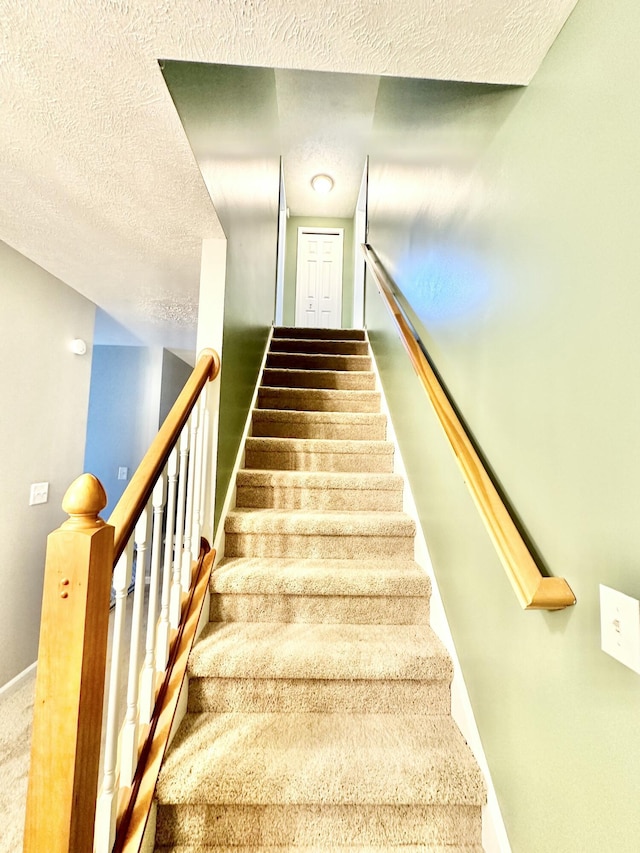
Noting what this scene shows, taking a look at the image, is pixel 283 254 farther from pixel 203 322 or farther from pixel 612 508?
pixel 612 508

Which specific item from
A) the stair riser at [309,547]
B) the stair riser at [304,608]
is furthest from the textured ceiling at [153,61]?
the stair riser at [304,608]

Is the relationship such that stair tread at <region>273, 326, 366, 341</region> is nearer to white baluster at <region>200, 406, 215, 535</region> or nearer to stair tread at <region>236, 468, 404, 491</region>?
stair tread at <region>236, 468, 404, 491</region>

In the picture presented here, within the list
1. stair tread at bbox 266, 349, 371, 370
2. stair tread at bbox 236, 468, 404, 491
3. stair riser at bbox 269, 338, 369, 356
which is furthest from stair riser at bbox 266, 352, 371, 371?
stair tread at bbox 236, 468, 404, 491

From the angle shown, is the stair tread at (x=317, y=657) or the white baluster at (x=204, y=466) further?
the white baluster at (x=204, y=466)

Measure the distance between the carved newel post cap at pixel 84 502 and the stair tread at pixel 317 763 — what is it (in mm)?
771

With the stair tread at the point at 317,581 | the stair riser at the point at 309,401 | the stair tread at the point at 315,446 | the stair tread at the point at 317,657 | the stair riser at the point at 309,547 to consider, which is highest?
the stair riser at the point at 309,401

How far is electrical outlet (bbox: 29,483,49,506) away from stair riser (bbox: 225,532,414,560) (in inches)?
52.5

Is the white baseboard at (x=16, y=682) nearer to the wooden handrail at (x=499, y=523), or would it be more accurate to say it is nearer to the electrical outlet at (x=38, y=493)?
the electrical outlet at (x=38, y=493)

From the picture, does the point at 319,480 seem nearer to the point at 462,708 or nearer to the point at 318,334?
the point at 462,708

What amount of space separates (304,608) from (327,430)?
117 centimetres

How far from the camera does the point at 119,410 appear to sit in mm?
3762

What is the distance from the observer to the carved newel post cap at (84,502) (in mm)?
738

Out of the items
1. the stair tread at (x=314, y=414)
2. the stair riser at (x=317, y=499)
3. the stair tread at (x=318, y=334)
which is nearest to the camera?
the stair riser at (x=317, y=499)

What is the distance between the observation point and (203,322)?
5.53ft
